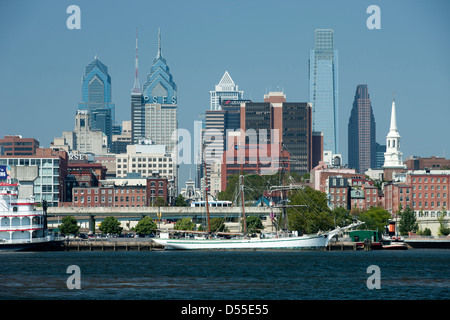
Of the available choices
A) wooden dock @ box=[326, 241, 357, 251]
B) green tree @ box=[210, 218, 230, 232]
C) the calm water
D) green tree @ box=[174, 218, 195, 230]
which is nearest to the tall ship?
the calm water

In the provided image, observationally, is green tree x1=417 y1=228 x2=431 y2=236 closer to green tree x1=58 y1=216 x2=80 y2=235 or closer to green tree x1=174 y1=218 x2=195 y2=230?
green tree x1=174 y1=218 x2=195 y2=230

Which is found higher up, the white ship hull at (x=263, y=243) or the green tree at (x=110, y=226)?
the green tree at (x=110, y=226)

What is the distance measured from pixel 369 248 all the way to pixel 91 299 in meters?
97.3

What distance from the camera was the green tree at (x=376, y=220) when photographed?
609 ft

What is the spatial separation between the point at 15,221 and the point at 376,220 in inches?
3210

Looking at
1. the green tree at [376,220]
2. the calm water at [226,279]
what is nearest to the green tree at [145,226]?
the green tree at [376,220]

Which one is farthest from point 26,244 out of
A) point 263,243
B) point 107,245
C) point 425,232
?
point 425,232

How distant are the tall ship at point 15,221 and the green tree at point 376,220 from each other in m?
70.9

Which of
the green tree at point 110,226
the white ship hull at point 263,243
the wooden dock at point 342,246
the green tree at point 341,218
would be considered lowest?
the wooden dock at point 342,246

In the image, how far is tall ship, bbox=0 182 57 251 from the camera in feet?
473

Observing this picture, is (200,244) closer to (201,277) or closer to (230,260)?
(230,260)

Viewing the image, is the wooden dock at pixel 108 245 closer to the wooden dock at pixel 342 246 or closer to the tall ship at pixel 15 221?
the tall ship at pixel 15 221

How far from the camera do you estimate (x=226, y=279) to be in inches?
3415

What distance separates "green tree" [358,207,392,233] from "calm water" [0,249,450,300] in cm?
6316
